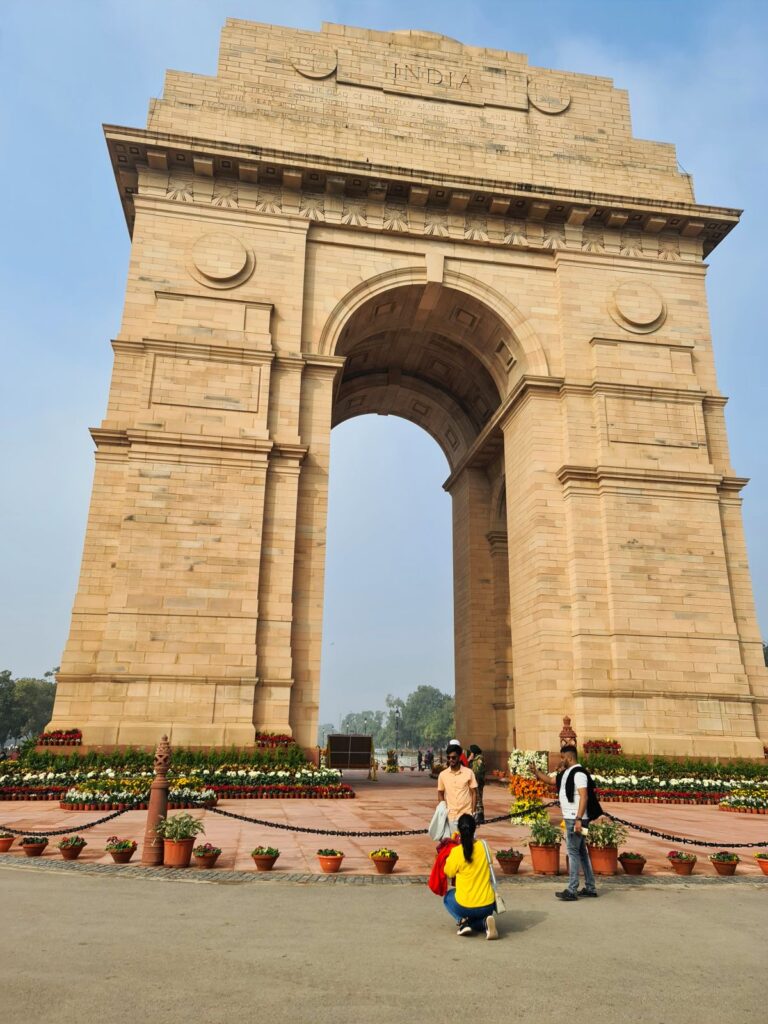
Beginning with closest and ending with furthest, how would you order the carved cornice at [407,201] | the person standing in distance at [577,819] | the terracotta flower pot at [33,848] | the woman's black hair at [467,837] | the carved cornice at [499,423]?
the woman's black hair at [467,837] < the person standing in distance at [577,819] < the terracotta flower pot at [33,848] < the carved cornice at [407,201] < the carved cornice at [499,423]

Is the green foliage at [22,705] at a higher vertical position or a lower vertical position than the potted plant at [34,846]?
higher

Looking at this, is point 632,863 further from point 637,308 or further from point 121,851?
point 637,308

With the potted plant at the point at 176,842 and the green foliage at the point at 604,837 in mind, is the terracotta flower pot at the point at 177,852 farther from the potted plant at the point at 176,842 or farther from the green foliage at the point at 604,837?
the green foliage at the point at 604,837

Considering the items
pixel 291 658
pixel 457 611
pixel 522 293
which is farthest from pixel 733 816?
pixel 522 293

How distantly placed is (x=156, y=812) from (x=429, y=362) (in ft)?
70.1

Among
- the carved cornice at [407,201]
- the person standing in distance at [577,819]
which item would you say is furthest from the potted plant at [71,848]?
the carved cornice at [407,201]

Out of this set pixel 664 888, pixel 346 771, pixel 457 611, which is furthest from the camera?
pixel 346 771

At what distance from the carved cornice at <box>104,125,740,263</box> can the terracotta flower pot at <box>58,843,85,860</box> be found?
18474 millimetres

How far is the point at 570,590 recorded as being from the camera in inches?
771

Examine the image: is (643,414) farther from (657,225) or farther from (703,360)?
(657,225)

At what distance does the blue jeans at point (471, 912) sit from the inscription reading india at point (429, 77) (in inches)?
997

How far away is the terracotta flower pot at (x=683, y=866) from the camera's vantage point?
8.24m

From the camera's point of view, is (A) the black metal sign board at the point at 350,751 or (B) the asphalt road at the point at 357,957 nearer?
(B) the asphalt road at the point at 357,957

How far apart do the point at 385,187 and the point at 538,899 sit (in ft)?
67.1
